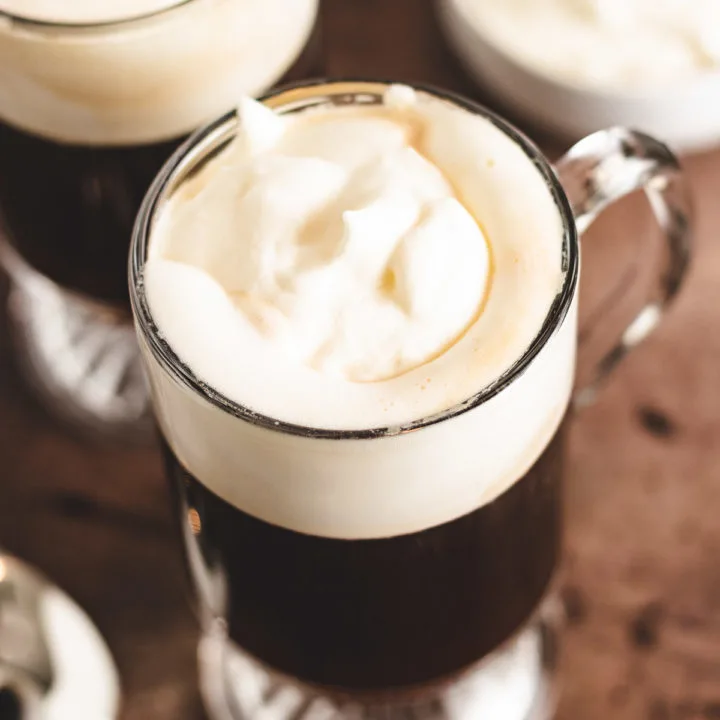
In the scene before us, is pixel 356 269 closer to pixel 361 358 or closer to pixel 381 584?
pixel 361 358

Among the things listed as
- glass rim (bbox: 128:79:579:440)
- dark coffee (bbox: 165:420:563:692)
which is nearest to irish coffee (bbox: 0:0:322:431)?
glass rim (bbox: 128:79:579:440)

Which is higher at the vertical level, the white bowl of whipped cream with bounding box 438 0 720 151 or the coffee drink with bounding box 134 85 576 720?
the coffee drink with bounding box 134 85 576 720

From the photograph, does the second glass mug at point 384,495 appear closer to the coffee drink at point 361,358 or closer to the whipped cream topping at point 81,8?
the coffee drink at point 361,358

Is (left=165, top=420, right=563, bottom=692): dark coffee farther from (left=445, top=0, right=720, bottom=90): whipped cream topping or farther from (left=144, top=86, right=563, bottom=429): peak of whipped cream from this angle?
(left=445, top=0, right=720, bottom=90): whipped cream topping

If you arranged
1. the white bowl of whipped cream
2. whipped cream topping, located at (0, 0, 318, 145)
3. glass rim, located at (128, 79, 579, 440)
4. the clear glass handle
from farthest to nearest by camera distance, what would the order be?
1. the white bowl of whipped cream
2. whipped cream topping, located at (0, 0, 318, 145)
3. the clear glass handle
4. glass rim, located at (128, 79, 579, 440)

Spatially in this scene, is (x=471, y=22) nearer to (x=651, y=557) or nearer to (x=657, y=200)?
(x=657, y=200)

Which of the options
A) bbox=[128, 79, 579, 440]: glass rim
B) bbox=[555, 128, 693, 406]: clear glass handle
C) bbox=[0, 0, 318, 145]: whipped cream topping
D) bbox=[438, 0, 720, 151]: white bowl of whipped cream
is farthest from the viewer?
bbox=[438, 0, 720, 151]: white bowl of whipped cream

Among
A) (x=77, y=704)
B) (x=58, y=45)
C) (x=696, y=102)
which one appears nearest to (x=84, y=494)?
(x=77, y=704)
